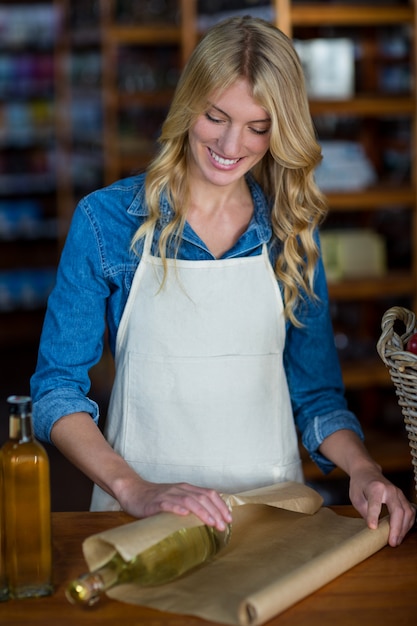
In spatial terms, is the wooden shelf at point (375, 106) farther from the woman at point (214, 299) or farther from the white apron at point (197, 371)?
the white apron at point (197, 371)

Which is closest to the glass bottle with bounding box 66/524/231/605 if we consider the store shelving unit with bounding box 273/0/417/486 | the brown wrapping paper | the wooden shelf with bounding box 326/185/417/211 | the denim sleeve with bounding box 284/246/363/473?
the brown wrapping paper

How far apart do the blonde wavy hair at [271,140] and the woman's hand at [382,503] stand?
478mm

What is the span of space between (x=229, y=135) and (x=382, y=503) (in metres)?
0.77

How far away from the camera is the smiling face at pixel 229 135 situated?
205cm

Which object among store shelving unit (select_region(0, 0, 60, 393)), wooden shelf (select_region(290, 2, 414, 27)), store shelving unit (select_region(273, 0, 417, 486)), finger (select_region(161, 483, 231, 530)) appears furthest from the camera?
store shelving unit (select_region(0, 0, 60, 393))

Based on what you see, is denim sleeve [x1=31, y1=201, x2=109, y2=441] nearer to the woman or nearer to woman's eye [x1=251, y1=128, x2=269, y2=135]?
the woman

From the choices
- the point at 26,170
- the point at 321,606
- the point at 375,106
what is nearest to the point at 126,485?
the point at 321,606

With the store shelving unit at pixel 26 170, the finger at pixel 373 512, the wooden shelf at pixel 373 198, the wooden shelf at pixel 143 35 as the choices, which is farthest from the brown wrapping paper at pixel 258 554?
the store shelving unit at pixel 26 170

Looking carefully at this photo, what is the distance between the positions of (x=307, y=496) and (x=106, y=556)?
0.46m

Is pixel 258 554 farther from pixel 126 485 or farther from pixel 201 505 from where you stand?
pixel 126 485

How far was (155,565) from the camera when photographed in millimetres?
1528

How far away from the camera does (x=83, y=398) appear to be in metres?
2.04

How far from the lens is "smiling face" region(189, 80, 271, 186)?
2049mm

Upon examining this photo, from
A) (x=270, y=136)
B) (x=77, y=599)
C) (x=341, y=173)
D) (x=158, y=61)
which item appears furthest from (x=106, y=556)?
(x=158, y=61)
